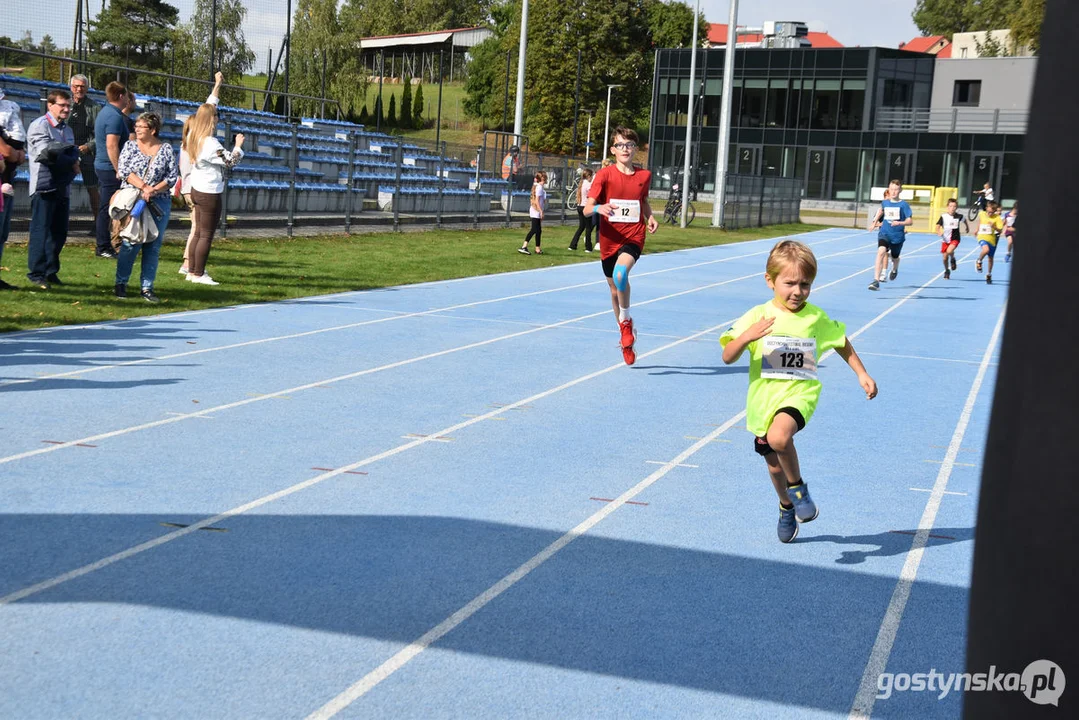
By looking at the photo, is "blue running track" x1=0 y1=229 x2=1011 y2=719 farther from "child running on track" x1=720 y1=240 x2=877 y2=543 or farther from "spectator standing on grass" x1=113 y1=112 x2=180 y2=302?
"spectator standing on grass" x1=113 y1=112 x2=180 y2=302

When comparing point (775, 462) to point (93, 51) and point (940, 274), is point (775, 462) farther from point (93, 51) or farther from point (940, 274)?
point (93, 51)

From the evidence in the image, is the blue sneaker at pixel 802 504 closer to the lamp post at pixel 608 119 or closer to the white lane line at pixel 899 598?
the white lane line at pixel 899 598

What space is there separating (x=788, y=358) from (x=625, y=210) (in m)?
6.37

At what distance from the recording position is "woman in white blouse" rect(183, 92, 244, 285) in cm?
1472

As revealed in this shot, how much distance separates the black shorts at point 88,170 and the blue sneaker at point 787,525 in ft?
48.8

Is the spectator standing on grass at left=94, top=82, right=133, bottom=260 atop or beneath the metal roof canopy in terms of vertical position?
beneath

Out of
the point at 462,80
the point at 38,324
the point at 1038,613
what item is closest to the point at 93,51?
the point at 38,324

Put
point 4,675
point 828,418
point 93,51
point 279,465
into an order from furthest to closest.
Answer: point 93,51 < point 828,418 < point 279,465 < point 4,675

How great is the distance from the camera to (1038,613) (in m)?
1.15

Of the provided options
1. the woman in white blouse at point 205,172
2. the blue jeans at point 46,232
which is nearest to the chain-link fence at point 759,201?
the woman in white blouse at point 205,172

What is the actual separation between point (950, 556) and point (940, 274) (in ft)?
78.8

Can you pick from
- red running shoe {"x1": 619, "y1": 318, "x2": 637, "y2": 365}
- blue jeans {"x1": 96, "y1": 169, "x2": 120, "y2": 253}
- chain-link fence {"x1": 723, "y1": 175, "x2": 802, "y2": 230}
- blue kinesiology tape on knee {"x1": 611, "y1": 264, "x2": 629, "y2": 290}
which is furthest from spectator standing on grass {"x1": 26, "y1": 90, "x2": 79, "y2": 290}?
chain-link fence {"x1": 723, "y1": 175, "x2": 802, "y2": 230}

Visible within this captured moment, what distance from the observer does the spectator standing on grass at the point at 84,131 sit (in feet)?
51.4

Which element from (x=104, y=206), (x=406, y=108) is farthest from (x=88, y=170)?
(x=406, y=108)
